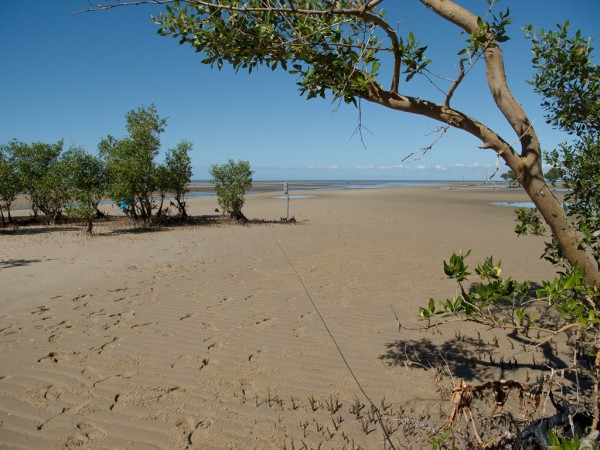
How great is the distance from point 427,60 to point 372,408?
Answer: 10.1ft

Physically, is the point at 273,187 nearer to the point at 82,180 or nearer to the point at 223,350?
the point at 82,180

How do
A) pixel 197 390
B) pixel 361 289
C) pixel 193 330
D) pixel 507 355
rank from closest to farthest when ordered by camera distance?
pixel 197 390
pixel 507 355
pixel 193 330
pixel 361 289

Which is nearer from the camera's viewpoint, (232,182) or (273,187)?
(232,182)

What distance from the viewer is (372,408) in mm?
3508

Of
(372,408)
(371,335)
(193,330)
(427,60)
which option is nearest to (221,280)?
(193,330)

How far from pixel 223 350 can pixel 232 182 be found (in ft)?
43.2

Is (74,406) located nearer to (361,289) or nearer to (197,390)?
(197,390)

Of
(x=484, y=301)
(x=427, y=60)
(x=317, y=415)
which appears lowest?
(x=317, y=415)

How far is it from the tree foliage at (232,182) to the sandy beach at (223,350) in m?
7.53

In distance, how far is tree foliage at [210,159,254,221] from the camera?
17000 millimetres

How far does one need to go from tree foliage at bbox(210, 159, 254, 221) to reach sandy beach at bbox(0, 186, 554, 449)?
24.7 ft

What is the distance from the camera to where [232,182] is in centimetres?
1716

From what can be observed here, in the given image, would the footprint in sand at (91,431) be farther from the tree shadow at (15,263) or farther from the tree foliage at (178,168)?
the tree foliage at (178,168)

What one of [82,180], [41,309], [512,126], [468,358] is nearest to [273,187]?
[82,180]
